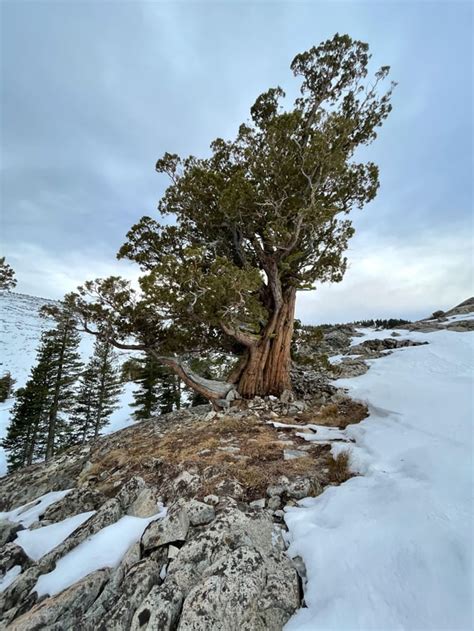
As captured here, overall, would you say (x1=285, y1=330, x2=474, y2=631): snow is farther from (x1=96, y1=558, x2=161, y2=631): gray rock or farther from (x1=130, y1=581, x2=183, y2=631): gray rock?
(x1=96, y1=558, x2=161, y2=631): gray rock

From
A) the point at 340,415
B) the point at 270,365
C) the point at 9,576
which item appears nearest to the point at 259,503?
the point at 9,576

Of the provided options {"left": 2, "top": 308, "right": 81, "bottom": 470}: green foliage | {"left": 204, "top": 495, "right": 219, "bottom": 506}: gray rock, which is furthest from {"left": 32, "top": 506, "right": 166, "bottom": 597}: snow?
{"left": 2, "top": 308, "right": 81, "bottom": 470}: green foliage

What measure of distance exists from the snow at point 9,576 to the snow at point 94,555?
20.8 inches

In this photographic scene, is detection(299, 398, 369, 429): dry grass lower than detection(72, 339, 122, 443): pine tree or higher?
lower

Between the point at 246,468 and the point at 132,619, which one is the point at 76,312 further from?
the point at 132,619

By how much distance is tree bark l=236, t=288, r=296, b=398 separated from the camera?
8875mm

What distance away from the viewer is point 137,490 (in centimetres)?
392

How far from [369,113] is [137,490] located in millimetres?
12495

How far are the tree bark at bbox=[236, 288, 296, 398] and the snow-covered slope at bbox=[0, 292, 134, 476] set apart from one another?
20.2 metres

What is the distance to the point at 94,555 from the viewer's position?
296 cm

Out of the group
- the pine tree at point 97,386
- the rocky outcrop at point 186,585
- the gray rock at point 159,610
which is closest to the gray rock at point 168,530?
the rocky outcrop at point 186,585

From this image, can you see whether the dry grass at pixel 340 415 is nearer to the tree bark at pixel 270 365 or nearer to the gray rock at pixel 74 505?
the tree bark at pixel 270 365

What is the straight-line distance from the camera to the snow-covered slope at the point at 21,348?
99.1 feet

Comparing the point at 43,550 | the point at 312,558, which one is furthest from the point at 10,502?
the point at 312,558
